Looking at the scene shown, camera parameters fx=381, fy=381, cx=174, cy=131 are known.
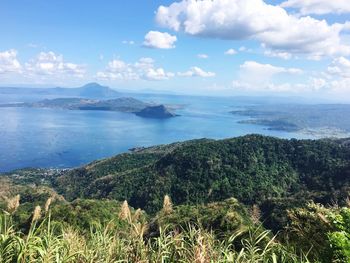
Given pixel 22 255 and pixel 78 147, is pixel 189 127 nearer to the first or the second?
pixel 78 147

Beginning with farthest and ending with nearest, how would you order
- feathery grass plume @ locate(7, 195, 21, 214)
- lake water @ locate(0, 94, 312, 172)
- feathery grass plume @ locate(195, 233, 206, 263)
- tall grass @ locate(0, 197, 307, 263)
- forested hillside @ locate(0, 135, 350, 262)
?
lake water @ locate(0, 94, 312, 172)
forested hillside @ locate(0, 135, 350, 262)
feathery grass plume @ locate(7, 195, 21, 214)
tall grass @ locate(0, 197, 307, 263)
feathery grass plume @ locate(195, 233, 206, 263)

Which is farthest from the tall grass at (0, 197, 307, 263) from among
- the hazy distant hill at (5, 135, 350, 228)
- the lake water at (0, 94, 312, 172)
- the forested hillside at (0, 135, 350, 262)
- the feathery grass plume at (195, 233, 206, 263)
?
the lake water at (0, 94, 312, 172)

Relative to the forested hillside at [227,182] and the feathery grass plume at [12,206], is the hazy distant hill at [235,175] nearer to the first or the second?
the forested hillside at [227,182]

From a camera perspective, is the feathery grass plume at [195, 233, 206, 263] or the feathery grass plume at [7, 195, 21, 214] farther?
the feathery grass plume at [7, 195, 21, 214]

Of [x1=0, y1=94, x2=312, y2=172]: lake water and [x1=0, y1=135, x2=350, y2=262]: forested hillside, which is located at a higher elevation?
[x1=0, y1=135, x2=350, y2=262]: forested hillside

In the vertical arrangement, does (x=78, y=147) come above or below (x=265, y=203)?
below

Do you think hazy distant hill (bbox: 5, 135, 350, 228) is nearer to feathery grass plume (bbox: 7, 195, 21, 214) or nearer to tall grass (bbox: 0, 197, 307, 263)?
feathery grass plume (bbox: 7, 195, 21, 214)

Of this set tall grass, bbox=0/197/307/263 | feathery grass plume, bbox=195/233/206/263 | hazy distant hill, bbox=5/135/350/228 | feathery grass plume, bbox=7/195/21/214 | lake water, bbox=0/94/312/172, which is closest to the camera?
feathery grass plume, bbox=195/233/206/263

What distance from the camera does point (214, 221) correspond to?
74.8 feet

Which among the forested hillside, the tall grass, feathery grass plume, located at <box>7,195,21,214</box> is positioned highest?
the tall grass

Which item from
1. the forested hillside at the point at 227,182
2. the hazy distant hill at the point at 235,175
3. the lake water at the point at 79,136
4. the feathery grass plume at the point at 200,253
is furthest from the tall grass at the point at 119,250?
the lake water at the point at 79,136

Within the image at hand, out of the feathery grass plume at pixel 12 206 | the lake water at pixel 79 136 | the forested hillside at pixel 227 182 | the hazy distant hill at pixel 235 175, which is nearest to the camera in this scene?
the feathery grass plume at pixel 12 206

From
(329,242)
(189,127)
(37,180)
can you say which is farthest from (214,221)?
(189,127)

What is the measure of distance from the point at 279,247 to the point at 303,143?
6144 cm
